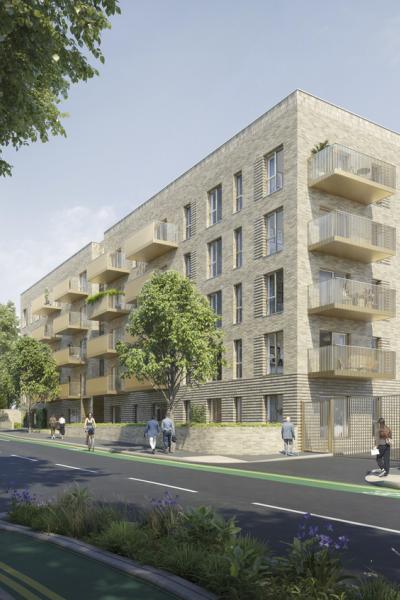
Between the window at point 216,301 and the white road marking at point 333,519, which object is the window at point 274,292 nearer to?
the window at point 216,301

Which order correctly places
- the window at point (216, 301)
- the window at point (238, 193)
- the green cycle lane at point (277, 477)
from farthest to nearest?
the window at point (216, 301) → the window at point (238, 193) → the green cycle lane at point (277, 477)

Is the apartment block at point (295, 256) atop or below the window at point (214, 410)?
atop

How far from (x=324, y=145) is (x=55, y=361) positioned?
30.3 meters

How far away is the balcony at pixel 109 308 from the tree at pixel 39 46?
32.4 m

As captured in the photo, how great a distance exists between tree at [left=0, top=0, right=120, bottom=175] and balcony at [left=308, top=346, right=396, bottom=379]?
18.8m

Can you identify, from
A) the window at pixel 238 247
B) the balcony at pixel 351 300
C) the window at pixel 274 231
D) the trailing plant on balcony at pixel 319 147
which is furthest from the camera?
the window at pixel 238 247

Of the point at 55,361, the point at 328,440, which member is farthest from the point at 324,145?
the point at 55,361

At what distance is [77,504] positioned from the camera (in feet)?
29.0

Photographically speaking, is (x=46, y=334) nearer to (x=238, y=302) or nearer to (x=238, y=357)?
(x=238, y=302)

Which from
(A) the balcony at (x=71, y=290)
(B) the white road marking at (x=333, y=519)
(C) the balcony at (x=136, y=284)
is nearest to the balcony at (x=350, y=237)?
(C) the balcony at (x=136, y=284)

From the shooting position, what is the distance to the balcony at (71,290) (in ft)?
174

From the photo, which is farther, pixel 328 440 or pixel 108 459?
pixel 328 440

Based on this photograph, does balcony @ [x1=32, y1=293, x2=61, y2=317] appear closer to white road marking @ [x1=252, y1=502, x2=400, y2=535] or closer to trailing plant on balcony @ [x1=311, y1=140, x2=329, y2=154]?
trailing plant on balcony @ [x1=311, y1=140, x2=329, y2=154]

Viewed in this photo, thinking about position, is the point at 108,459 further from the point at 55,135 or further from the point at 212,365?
the point at 55,135
